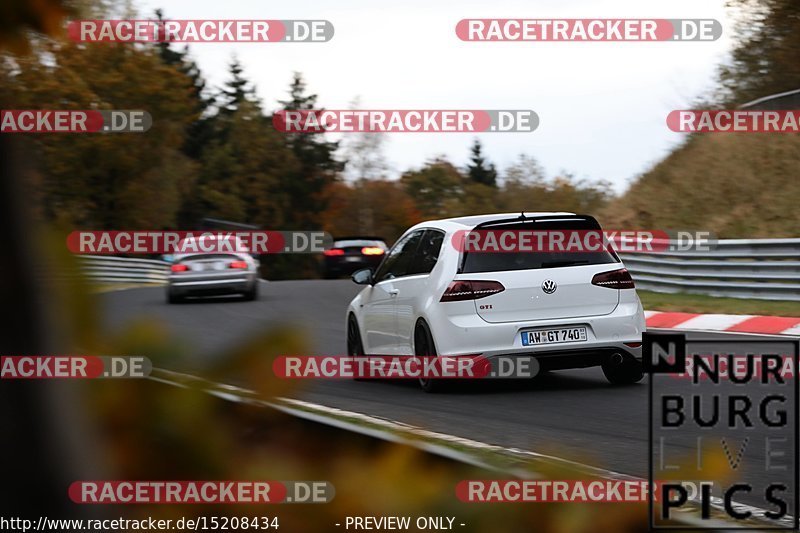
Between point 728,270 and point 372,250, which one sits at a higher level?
point 728,270

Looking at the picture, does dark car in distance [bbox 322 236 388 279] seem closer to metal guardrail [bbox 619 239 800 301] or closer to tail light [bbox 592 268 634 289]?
metal guardrail [bbox 619 239 800 301]

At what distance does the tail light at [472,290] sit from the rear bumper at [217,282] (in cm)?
1536

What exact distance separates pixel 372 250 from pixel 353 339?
25042 mm

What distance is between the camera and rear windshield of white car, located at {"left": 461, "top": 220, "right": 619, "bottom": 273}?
1035 centimetres

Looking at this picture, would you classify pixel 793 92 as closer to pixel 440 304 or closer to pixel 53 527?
pixel 440 304

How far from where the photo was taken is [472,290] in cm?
1030

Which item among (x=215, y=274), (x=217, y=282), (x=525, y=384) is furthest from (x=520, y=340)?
(x=215, y=274)

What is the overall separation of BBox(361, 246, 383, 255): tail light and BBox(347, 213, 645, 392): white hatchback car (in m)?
26.6

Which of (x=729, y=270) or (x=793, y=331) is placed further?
(x=729, y=270)
